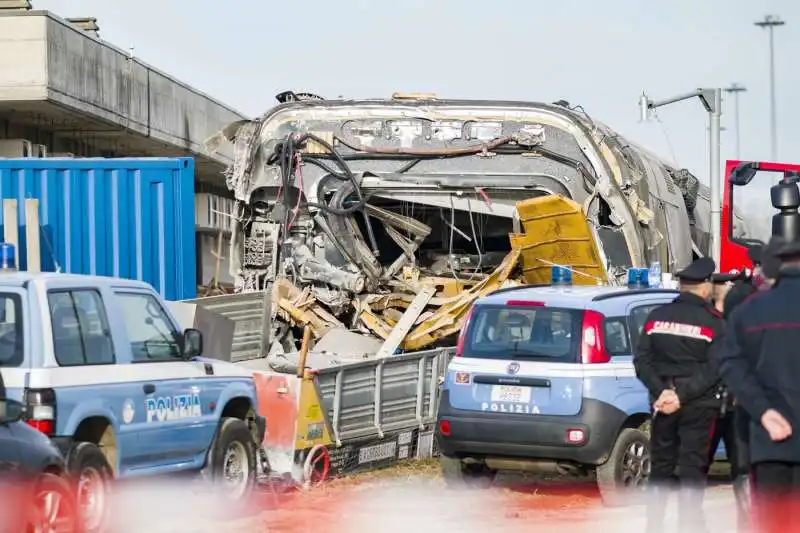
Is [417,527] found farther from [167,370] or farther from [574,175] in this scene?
[574,175]

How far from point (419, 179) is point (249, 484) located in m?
6.73

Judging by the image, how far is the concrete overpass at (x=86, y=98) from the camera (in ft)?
75.6

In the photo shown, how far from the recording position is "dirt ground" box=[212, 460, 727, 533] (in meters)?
10.9

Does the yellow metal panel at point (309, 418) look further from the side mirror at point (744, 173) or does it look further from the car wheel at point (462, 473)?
the side mirror at point (744, 173)

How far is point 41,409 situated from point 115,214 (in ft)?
24.7

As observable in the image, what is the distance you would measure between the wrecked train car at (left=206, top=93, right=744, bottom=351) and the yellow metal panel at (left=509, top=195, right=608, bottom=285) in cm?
2

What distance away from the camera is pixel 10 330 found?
9281mm

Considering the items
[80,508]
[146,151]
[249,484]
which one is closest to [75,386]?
[80,508]

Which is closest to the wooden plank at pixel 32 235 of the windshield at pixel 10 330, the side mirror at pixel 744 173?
the windshield at pixel 10 330

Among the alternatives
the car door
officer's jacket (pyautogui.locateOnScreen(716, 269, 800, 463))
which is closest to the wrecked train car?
the car door

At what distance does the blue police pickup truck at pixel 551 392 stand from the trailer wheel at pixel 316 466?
120 centimetres

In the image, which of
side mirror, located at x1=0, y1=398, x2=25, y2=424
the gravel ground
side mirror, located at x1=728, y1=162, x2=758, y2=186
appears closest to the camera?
side mirror, located at x1=0, y1=398, x2=25, y2=424

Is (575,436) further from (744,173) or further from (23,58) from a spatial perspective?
(23,58)

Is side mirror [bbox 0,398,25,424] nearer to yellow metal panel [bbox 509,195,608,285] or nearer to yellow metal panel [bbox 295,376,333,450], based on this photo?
yellow metal panel [bbox 295,376,333,450]
